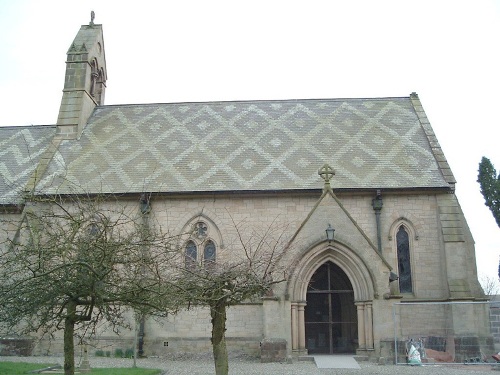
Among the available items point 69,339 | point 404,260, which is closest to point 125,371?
point 69,339

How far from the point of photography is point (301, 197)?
21.0 meters

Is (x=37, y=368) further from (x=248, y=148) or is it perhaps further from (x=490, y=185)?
(x=490, y=185)

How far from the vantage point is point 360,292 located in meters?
18.3

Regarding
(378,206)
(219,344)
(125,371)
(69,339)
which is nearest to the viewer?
(69,339)

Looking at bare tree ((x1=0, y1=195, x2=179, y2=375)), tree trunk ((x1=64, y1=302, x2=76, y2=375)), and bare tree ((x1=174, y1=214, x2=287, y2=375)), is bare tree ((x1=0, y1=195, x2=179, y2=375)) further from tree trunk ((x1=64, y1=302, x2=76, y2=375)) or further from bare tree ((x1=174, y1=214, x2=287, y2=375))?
bare tree ((x1=174, y1=214, x2=287, y2=375))

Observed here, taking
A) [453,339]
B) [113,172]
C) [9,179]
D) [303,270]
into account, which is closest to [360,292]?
[303,270]

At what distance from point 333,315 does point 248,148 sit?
779 centimetres

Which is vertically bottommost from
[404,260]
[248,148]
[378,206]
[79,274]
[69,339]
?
[69,339]

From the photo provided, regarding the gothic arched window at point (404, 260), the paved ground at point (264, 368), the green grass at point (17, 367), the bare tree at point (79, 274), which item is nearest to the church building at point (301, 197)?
the gothic arched window at point (404, 260)

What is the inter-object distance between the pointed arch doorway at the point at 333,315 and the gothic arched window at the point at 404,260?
6.40 ft

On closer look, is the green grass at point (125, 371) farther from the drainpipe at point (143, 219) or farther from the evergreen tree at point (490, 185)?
the evergreen tree at point (490, 185)

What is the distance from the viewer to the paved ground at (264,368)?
1529cm

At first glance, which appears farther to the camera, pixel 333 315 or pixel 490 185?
pixel 490 185

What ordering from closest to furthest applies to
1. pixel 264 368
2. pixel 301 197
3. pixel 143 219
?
pixel 264 368, pixel 143 219, pixel 301 197
